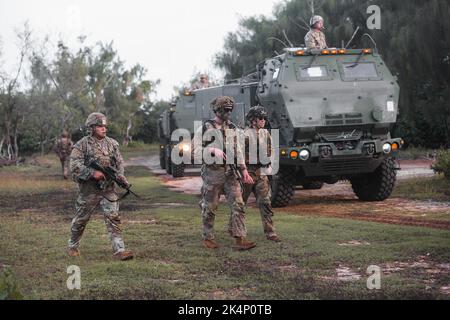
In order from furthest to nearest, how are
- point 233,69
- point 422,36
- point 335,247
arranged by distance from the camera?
point 233,69, point 422,36, point 335,247

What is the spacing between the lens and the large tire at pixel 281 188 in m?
12.4

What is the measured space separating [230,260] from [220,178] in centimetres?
111

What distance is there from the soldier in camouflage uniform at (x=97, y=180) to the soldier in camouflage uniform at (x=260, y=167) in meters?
1.64

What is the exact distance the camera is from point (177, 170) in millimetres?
21078

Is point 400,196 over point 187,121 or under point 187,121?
under

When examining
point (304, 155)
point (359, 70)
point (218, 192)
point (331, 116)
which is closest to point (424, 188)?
point (359, 70)

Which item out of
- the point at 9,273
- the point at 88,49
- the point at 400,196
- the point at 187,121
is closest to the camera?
the point at 9,273

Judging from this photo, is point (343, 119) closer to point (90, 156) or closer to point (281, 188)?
point (281, 188)

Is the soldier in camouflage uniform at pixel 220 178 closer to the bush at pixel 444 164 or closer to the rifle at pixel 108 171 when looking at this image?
the rifle at pixel 108 171

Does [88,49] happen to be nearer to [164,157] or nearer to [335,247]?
[164,157]

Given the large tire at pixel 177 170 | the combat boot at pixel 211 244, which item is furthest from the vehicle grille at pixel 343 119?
the large tire at pixel 177 170

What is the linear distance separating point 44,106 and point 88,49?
13.4 meters
